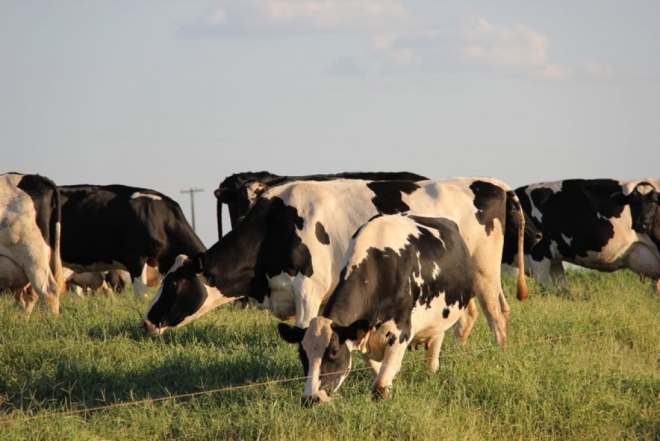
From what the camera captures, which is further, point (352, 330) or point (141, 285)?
point (141, 285)

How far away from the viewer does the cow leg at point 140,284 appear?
16969 millimetres

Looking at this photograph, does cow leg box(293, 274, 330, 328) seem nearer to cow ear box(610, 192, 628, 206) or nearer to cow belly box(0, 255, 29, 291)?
cow belly box(0, 255, 29, 291)

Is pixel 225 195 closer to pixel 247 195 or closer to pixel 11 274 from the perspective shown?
pixel 247 195

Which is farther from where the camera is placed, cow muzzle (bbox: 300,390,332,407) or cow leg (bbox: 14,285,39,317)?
cow leg (bbox: 14,285,39,317)

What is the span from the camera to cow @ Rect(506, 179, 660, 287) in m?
19.0

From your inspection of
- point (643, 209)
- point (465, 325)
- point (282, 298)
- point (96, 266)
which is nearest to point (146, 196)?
point (96, 266)

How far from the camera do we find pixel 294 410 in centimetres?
859

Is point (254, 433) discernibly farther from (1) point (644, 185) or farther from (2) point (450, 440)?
(1) point (644, 185)

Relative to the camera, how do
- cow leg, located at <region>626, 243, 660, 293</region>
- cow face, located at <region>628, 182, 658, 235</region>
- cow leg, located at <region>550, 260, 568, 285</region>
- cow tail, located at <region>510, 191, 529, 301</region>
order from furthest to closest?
cow leg, located at <region>550, 260, 568, 285</region>, cow leg, located at <region>626, 243, 660, 293</region>, cow face, located at <region>628, 182, 658, 235</region>, cow tail, located at <region>510, 191, 529, 301</region>

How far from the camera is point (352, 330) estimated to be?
8633 millimetres

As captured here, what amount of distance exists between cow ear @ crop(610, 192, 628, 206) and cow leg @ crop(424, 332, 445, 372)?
9599 mm

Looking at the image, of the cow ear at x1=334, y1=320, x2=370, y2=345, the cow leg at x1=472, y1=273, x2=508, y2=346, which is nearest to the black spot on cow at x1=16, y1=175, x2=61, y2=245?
the cow leg at x1=472, y1=273, x2=508, y2=346

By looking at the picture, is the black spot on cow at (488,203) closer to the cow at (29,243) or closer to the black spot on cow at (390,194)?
the black spot on cow at (390,194)

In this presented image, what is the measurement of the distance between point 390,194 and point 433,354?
2823 millimetres
